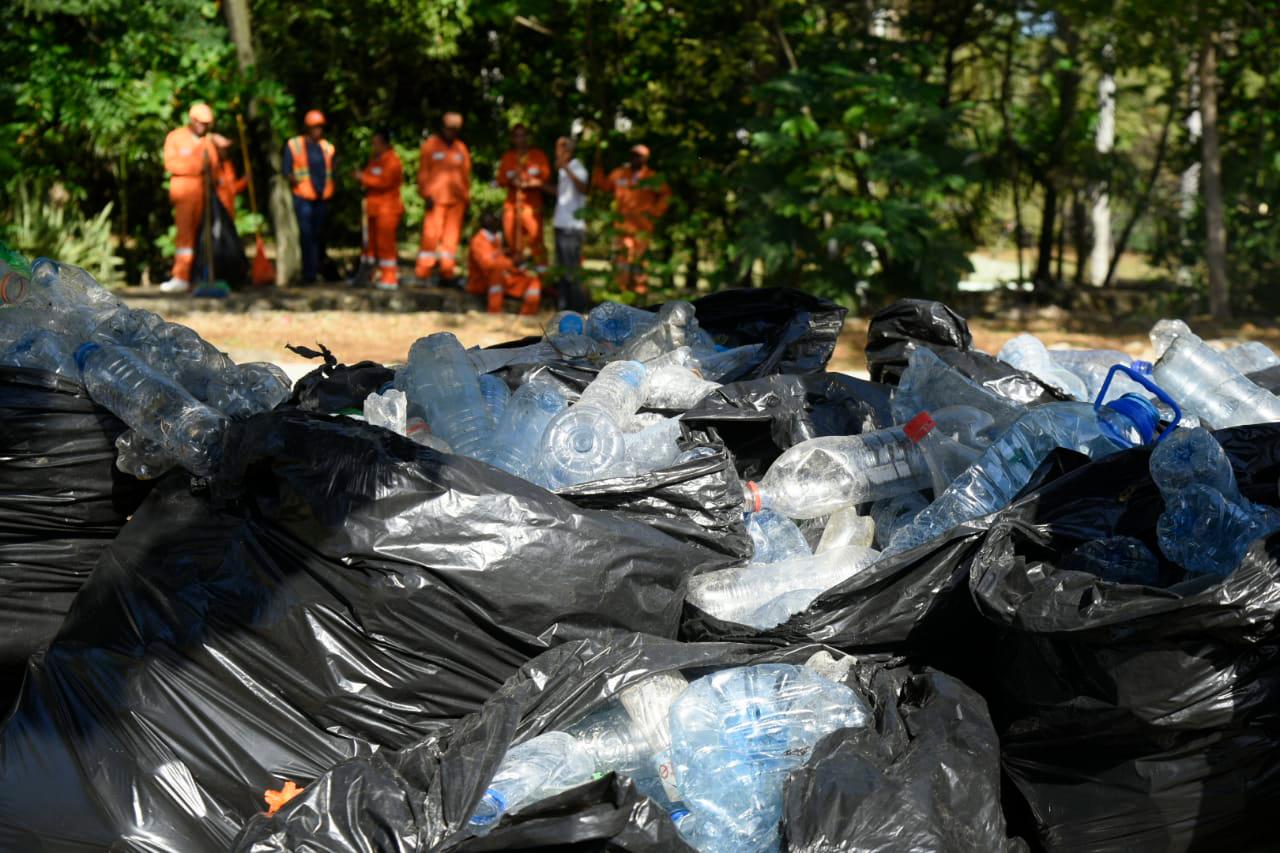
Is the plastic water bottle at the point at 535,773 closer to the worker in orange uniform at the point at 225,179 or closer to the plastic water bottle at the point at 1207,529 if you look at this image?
the plastic water bottle at the point at 1207,529

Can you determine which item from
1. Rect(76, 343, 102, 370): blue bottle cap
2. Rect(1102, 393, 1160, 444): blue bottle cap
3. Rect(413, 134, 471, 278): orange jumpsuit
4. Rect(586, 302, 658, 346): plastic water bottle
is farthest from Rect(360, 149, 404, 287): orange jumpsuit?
Rect(1102, 393, 1160, 444): blue bottle cap

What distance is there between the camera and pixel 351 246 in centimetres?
1307

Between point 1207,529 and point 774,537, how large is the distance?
0.97 metres

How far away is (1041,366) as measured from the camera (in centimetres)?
378

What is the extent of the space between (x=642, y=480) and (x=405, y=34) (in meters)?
9.80

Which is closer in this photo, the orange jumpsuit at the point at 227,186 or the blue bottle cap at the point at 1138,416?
the blue bottle cap at the point at 1138,416

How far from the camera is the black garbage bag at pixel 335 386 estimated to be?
10.1 feet

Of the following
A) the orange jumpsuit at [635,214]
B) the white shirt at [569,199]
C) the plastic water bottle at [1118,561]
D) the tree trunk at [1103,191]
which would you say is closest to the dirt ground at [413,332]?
the orange jumpsuit at [635,214]

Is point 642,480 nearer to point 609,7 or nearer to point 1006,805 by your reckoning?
point 1006,805

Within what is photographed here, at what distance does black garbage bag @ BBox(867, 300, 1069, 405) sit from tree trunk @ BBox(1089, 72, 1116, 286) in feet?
22.5

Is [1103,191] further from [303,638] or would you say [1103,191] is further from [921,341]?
[303,638]

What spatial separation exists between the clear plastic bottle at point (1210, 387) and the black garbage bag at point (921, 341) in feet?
1.26

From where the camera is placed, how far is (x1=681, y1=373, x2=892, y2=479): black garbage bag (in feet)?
9.98

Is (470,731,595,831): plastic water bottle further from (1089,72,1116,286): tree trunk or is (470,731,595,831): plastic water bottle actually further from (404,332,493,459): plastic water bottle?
(1089,72,1116,286): tree trunk
